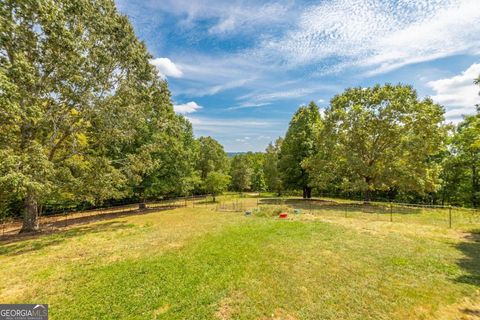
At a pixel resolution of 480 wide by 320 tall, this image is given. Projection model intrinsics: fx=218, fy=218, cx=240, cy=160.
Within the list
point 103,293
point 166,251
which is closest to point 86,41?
point 166,251

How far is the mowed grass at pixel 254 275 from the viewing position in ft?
17.7

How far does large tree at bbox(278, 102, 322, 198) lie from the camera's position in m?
31.3

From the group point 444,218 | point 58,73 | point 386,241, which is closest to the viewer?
point 386,241

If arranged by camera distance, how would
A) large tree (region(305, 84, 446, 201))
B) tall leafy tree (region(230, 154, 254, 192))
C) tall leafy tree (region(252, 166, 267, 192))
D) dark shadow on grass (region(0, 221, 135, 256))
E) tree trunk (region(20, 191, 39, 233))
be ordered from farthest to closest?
1. tall leafy tree (region(252, 166, 267, 192))
2. tall leafy tree (region(230, 154, 254, 192))
3. large tree (region(305, 84, 446, 201))
4. tree trunk (region(20, 191, 39, 233))
5. dark shadow on grass (region(0, 221, 135, 256))

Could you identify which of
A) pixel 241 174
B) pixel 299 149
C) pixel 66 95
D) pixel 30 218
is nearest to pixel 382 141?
pixel 299 149

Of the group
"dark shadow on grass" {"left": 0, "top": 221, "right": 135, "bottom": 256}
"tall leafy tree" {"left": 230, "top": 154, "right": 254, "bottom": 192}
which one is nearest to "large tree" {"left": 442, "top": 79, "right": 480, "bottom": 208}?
"tall leafy tree" {"left": 230, "top": 154, "right": 254, "bottom": 192}

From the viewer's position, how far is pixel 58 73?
13.3 meters

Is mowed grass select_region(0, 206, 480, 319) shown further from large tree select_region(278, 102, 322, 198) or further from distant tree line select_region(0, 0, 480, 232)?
large tree select_region(278, 102, 322, 198)

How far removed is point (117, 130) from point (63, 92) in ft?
12.7

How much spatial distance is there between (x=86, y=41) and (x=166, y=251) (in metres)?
14.5

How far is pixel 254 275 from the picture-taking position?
7152mm

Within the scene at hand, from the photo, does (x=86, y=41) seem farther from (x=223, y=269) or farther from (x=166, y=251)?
(x=223, y=269)

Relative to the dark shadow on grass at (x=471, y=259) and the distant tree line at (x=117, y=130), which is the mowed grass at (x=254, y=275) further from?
the distant tree line at (x=117, y=130)

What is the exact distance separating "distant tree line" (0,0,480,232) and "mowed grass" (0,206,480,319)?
5237mm
